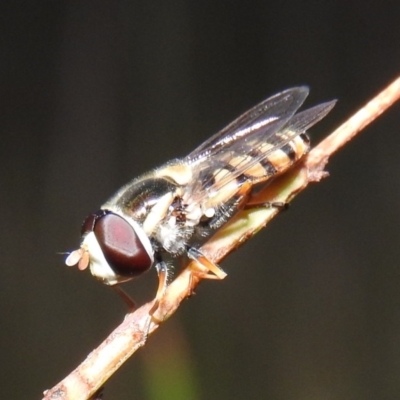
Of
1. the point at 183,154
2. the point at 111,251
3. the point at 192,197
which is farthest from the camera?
the point at 183,154

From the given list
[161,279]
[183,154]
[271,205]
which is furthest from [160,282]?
[183,154]

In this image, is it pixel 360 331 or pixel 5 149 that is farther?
pixel 360 331

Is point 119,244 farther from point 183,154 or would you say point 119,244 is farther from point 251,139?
point 183,154

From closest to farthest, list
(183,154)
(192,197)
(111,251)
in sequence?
(111,251)
(192,197)
(183,154)

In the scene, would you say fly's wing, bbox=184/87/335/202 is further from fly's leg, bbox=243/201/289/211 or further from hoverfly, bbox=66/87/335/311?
fly's leg, bbox=243/201/289/211

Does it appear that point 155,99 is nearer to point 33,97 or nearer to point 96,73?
point 96,73

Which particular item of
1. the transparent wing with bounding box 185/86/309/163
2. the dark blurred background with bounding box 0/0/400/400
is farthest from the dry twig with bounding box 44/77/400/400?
the dark blurred background with bounding box 0/0/400/400

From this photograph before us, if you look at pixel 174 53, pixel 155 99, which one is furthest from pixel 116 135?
pixel 174 53
